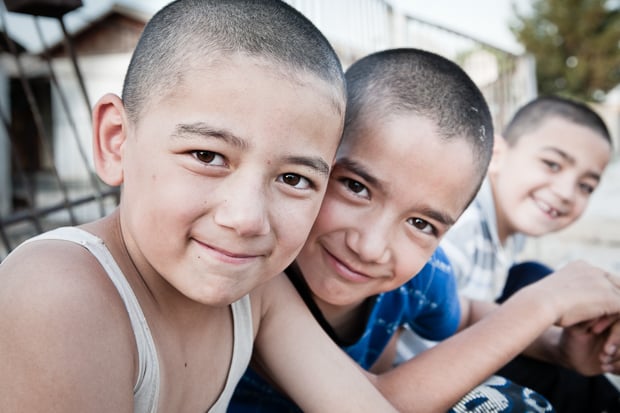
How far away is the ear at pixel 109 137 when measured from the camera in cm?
103

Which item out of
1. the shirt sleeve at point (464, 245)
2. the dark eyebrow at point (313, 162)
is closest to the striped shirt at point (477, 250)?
the shirt sleeve at point (464, 245)

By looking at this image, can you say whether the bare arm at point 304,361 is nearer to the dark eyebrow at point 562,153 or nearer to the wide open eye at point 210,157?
the wide open eye at point 210,157

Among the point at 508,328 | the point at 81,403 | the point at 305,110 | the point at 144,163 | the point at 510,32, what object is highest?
the point at 305,110

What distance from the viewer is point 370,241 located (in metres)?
1.26

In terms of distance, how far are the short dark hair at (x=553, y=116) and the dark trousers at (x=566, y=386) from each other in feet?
4.50

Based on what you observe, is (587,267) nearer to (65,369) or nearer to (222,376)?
(222,376)

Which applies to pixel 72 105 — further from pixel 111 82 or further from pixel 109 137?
pixel 109 137

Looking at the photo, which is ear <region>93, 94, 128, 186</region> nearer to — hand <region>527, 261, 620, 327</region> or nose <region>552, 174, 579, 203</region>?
hand <region>527, 261, 620, 327</region>

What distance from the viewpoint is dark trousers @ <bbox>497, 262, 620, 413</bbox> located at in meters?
1.85

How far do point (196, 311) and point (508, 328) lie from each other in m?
0.87

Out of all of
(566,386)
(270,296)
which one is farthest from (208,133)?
(566,386)

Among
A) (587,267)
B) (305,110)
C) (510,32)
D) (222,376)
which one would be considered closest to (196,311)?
(222,376)

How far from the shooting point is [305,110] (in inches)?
36.7

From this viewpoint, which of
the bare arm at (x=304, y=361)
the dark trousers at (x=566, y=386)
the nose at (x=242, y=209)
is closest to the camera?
the nose at (x=242, y=209)
